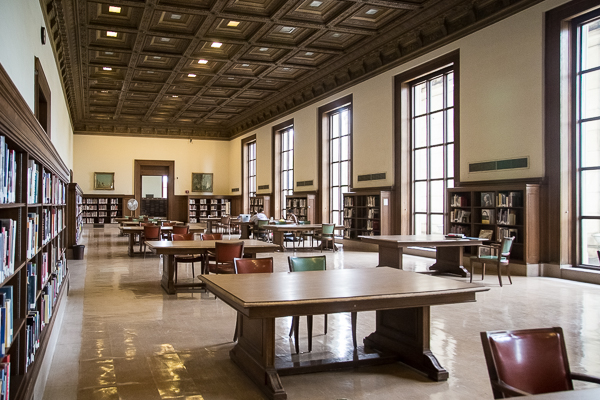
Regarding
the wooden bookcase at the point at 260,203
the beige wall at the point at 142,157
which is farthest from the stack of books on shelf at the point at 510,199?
the beige wall at the point at 142,157

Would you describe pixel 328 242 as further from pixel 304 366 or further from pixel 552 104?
pixel 304 366

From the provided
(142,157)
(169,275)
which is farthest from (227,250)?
(142,157)

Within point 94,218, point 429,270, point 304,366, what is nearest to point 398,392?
point 304,366

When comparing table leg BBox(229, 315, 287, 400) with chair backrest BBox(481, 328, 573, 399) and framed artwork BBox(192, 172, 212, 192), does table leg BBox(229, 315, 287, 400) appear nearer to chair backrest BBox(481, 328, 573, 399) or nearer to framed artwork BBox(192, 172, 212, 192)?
chair backrest BBox(481, 328, 573, 399)

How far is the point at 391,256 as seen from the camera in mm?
7941

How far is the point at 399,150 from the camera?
1234cm

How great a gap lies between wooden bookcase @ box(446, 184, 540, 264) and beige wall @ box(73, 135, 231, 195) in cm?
1768

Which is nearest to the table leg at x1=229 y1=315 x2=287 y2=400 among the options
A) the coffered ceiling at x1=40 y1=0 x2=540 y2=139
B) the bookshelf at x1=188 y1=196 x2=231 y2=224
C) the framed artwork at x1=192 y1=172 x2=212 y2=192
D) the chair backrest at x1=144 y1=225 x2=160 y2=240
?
the coffered ceiling at x1=40 y1=0 x2=540 y2=139

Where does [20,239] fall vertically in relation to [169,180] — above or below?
below

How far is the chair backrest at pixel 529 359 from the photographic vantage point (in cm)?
209

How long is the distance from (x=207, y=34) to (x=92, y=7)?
2699 millimetres

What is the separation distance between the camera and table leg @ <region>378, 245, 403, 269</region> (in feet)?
25.5

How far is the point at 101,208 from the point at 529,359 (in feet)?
80.8

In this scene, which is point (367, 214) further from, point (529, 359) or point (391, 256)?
point (529, 359)
